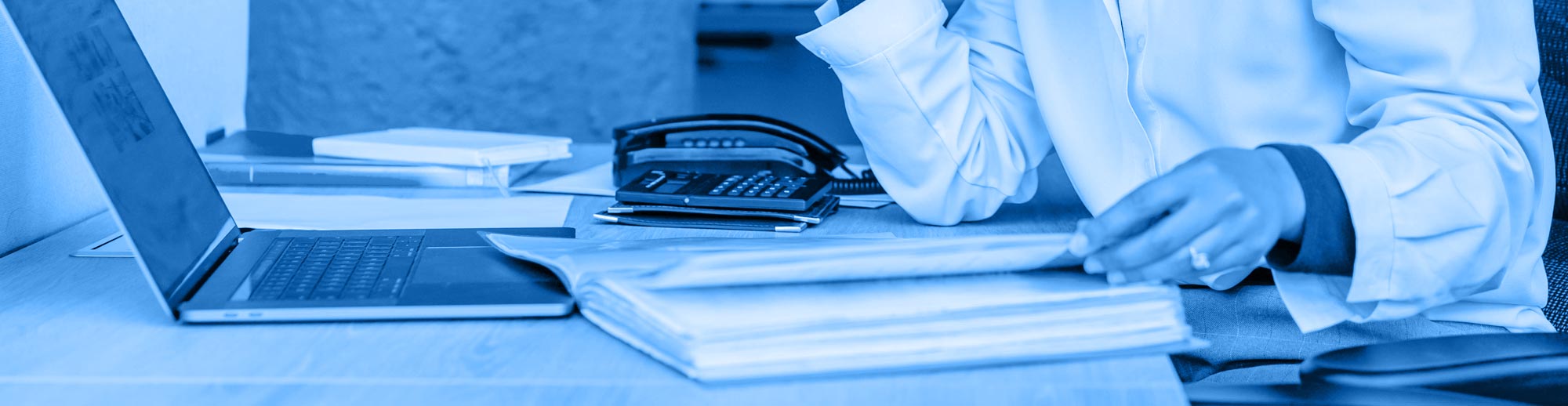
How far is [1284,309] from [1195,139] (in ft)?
0.58

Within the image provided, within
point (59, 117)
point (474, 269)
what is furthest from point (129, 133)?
point (474, 269)

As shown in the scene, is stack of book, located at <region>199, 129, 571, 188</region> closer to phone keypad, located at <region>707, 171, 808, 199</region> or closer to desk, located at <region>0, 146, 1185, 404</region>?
phone keypad, located at <region>707, 171, 808, 199</region>

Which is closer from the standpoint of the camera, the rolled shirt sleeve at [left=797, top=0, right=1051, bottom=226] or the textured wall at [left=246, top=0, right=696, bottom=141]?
the rolled shirt sleeve at [left=797, top=0, right=1051, bottom=226]

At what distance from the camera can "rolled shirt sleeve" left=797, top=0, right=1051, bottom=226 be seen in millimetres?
1024

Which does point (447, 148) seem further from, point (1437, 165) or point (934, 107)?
point (1437, 165)

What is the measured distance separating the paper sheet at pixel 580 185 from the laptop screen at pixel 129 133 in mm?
413

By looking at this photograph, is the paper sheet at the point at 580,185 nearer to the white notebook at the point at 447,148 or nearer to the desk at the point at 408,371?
the white notebook at the point at 447,148

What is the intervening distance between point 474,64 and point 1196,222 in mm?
2653

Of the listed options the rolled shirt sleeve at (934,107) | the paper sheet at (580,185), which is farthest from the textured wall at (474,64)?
the rolled shirt sleeve at (934,107)

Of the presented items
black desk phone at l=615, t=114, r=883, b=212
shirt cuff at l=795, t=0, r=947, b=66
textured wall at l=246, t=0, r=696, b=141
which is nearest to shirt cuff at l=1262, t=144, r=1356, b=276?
shirt cuff at l=795, t=0, r=947, b=66

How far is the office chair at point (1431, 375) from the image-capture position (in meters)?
0.58

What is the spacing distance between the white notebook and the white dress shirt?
1.30 ft

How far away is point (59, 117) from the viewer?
67 cm

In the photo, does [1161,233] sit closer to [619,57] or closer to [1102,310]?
[1102,310]
